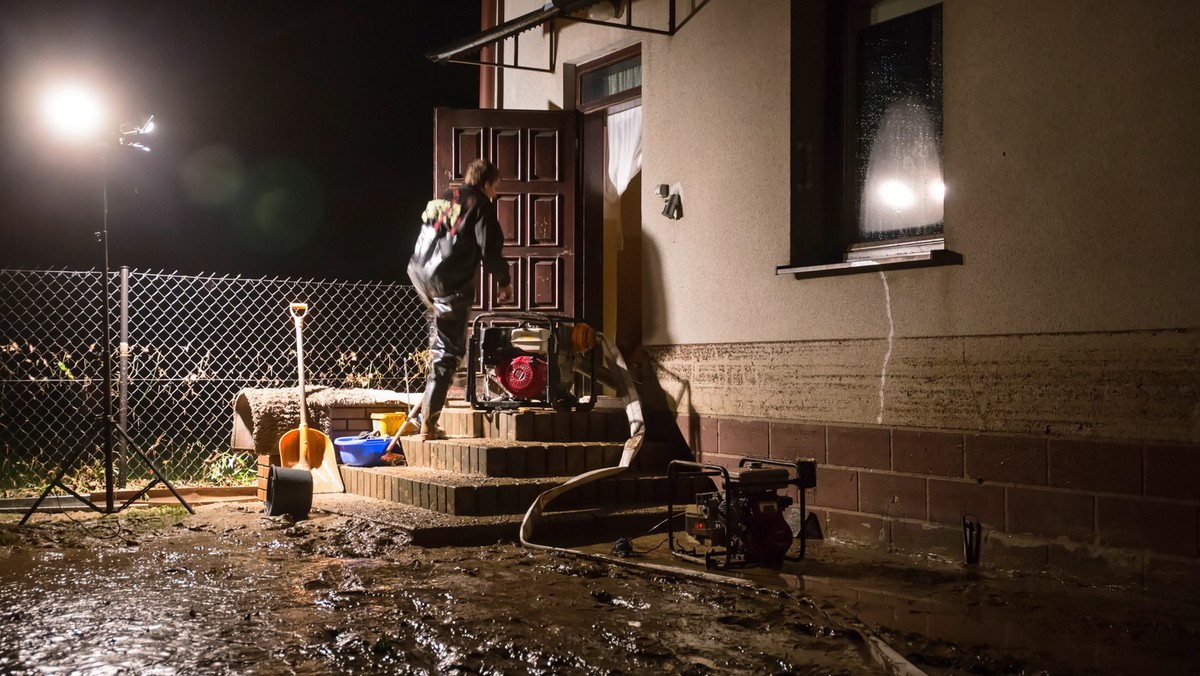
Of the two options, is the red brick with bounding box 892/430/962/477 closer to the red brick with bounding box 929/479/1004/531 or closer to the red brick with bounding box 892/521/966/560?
the red brick with bounding box 929/479/1004/531

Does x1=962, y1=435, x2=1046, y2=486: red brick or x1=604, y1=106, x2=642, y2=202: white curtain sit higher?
x1=604, y1=106, x2=642, y2=202: white curtain

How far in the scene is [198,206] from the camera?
18859 millimetres

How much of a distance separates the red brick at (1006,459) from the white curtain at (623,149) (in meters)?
4.58

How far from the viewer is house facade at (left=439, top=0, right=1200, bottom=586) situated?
15.9 ft

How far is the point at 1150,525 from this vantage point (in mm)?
4812

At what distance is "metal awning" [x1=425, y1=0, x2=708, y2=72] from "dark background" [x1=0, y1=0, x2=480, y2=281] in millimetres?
7366

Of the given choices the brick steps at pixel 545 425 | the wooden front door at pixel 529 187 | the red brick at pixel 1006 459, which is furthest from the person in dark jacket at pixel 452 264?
the red brick at pixel 1006 459

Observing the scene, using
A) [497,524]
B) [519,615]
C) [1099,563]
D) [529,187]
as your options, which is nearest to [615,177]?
[529,187]

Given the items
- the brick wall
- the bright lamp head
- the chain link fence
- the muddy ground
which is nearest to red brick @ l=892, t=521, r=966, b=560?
the brick wall

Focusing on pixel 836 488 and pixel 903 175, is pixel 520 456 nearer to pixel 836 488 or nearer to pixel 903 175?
pixel 836 488

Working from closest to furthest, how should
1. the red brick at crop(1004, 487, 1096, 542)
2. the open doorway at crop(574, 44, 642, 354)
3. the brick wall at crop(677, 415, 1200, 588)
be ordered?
the brick wall at crop(677, 415, 1200, 588)
the red brick at crop(1004, 487, 1096, 542)
the open doorway at crop(574, 44, 642, 354)

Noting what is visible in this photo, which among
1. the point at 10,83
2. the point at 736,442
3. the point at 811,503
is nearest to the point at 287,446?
the point at 736,442

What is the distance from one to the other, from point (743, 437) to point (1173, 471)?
282cm

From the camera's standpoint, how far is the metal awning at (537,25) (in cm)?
777
